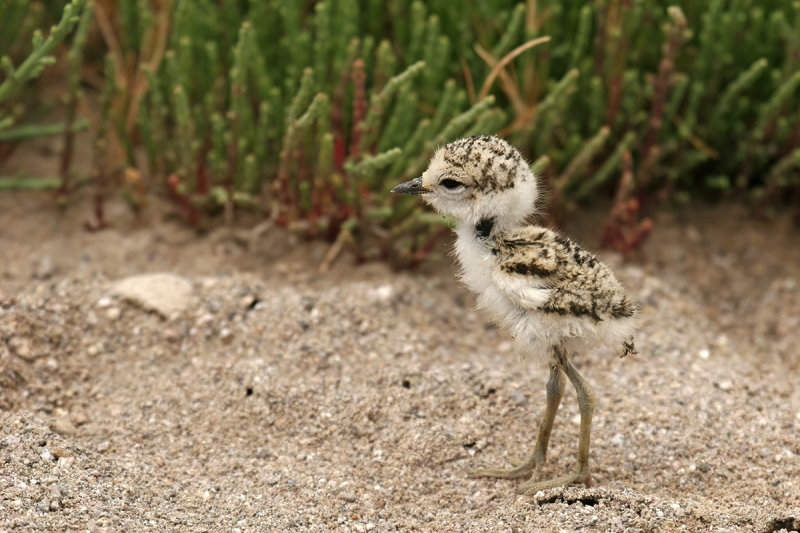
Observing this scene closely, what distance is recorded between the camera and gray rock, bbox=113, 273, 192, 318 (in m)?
4.38

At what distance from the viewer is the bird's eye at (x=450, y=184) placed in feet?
11.1

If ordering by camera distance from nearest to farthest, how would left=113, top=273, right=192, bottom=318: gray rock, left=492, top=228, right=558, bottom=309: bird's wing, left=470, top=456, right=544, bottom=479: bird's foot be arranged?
left=492, top=228, right=558, bottom=309: bird's wing → left=470, top=456, right=544, bottom=479: bird's foot → left=113, top=273, right=192, bottom=318: gray rock

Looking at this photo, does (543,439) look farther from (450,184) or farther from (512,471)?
(450,184)

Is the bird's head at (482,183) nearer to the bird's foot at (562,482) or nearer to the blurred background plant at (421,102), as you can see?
the bird's foot at (562,482)

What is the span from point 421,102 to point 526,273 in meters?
2.15

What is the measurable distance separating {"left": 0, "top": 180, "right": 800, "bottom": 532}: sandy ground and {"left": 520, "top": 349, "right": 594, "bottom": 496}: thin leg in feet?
0.20

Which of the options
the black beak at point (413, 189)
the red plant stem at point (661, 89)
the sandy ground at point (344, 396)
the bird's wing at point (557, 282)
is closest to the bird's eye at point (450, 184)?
the black beak at point (413, 189)

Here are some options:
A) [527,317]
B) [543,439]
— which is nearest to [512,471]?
[543,439]

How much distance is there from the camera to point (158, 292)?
4445 mm

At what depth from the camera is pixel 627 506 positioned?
3293mm

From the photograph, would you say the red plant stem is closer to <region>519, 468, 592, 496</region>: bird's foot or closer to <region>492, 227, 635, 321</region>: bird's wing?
<region>492, 227, 635, 321</region>: bird's wing

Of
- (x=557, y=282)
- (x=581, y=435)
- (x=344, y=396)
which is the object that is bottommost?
(x=344, y=396)

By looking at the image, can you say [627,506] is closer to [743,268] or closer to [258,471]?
[258,471]

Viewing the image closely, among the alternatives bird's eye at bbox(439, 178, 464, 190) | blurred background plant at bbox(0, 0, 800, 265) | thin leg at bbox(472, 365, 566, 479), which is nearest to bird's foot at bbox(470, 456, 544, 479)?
thin leg at bbox(472, 365, 566, 479)
